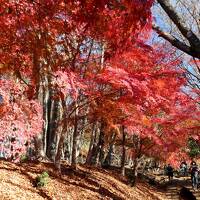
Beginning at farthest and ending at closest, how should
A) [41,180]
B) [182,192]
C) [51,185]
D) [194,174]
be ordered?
[194,174], [182,192], [51,185], [41,180]

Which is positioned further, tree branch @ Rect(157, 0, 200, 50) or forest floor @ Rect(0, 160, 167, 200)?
forest floor @ Rect(0, 160, 167, 200)

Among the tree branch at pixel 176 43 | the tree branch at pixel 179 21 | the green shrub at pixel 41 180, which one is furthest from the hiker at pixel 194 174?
the tree branch at pixel 179 21

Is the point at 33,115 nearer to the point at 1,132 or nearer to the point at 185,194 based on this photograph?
the point at 1,132

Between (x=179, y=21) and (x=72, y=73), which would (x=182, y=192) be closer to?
(x=72, y=73)

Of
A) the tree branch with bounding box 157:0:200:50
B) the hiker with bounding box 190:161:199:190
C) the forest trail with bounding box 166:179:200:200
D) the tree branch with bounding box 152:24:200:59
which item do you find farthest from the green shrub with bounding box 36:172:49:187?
the hiker with bounding box 190:161:199:190

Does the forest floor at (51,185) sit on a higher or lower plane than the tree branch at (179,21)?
lower

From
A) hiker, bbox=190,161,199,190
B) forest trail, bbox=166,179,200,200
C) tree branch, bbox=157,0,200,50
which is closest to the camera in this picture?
tree branch, bbox=157,0,200,50

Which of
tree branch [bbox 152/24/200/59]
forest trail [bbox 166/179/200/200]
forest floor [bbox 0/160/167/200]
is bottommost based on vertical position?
forest trail [bbox 166/179/200/200]

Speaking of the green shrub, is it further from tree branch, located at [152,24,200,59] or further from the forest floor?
tree branch, located at [152,24,200,59]

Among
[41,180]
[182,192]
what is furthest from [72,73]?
[182,192]

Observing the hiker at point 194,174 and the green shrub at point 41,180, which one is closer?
the green shrub at point 41,180

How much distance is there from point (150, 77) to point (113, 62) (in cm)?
230

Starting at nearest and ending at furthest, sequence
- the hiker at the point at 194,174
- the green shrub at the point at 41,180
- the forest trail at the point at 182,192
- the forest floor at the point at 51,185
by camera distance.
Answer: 1. the forest floor at the point at 51,185
2. the green shrub at the point at 41,180
3. the forest trail at the point at 182,192
4. the hiker at the point at 194,174

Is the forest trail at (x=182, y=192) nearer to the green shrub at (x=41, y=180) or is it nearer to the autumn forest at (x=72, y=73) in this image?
the autumn forest at (x=72, y=73)
